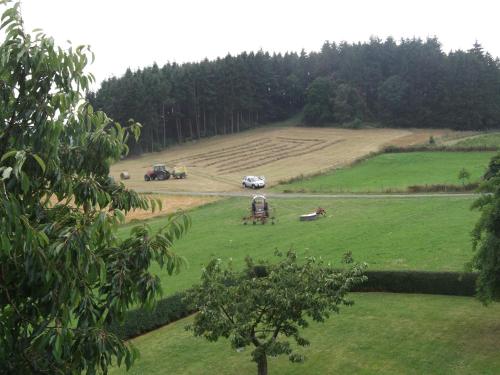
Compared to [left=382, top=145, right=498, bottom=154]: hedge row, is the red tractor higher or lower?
lower

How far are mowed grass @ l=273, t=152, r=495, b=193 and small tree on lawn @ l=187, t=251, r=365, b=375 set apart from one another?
44.1 metres

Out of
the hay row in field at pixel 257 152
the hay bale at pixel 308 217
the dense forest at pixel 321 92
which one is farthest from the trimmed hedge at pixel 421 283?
the dense forest at pixel 321 92

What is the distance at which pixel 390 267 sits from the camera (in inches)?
1258

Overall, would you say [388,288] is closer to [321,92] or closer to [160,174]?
[160,174]

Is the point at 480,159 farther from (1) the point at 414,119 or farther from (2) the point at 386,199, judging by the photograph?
(1) the point at 414,119

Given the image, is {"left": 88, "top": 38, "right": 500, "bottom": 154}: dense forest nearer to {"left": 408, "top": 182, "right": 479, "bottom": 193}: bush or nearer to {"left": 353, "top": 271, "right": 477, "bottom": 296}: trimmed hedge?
{"left": 408, "top": 182, "right": 479, "bottom": 193}: bush

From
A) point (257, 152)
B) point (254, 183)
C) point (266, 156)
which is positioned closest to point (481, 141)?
point (266, 156)

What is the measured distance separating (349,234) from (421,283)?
1229 centimetres

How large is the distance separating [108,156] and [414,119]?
113m

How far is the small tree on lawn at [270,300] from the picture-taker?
1723 cm

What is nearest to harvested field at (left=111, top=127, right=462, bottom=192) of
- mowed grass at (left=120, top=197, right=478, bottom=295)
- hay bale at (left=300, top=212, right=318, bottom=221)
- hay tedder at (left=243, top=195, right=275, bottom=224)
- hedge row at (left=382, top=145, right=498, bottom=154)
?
hedge row at (left=382, top=145, right=498, bottom=154)

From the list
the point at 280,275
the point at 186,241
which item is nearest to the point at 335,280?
the point at 280,275

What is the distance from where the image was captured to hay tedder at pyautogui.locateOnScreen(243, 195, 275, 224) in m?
49.1

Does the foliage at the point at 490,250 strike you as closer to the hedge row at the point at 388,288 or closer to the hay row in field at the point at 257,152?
the hedge row at the point at 388,288
